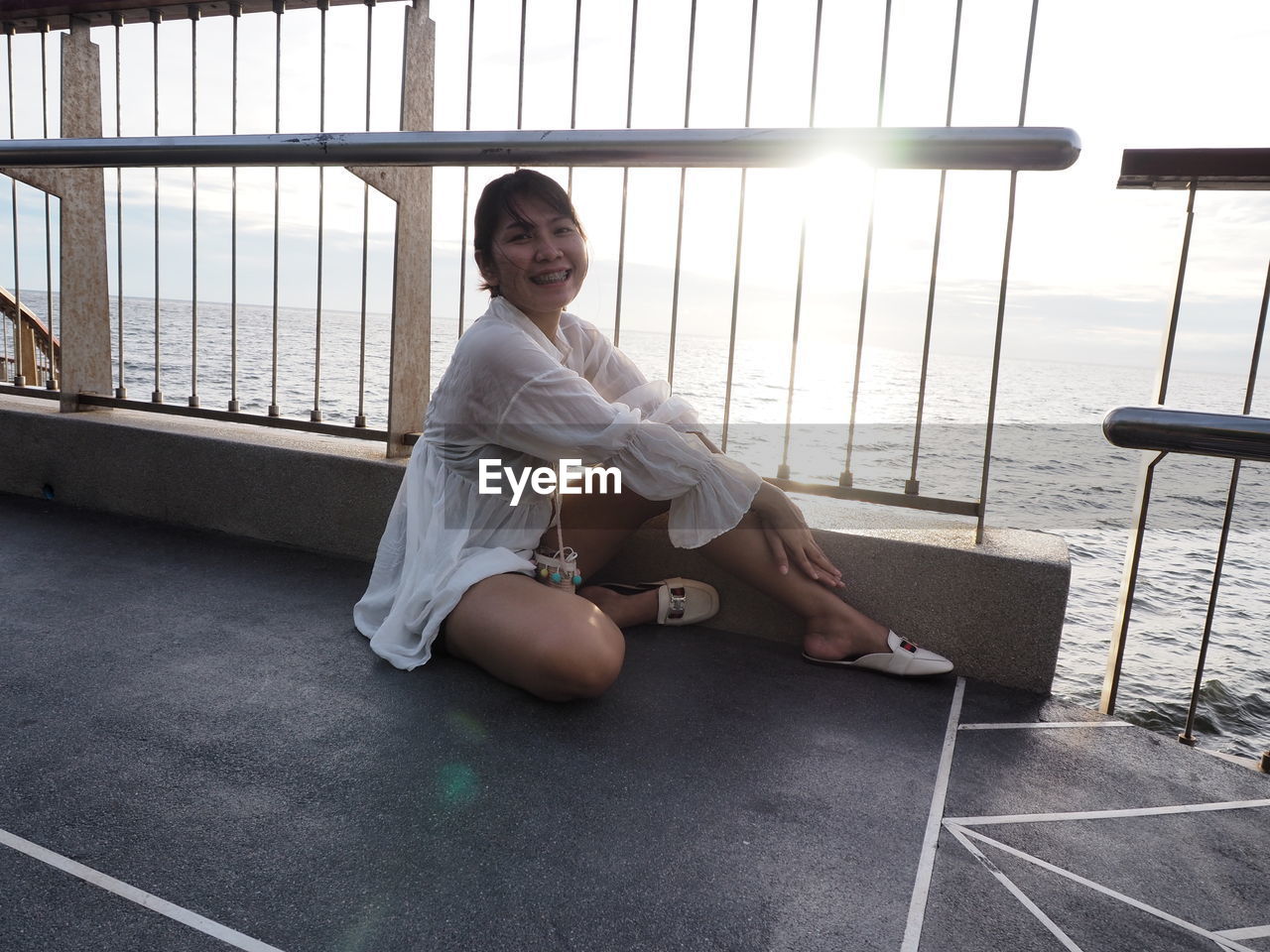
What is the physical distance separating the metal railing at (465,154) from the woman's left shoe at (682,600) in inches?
15.2

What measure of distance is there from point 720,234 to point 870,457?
453 inches

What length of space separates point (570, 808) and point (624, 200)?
1.74 m

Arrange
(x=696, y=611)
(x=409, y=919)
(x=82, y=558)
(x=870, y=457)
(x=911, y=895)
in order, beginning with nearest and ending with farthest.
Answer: (x=409, y=919) → (x=911, y=895) → (x=696, y=611) → (x=82, y=558) → (x=870, y=457)

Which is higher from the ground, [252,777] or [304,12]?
[304,12]

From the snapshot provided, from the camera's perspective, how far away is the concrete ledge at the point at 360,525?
181cm

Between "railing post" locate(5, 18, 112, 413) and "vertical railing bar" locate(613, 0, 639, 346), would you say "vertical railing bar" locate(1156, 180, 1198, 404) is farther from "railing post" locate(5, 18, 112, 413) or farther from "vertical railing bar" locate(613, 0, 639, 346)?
"railing post" locate(5, 18, 112, 413)

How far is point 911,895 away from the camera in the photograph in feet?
3.45

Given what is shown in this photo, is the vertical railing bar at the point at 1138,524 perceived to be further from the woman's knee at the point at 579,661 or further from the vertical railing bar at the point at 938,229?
the woman's knee at the point at 579,661

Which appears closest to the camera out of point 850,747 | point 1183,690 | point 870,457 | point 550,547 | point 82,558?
point 850,747

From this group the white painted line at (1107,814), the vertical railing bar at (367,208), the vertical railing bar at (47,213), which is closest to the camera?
the white painted line at (1107,814)

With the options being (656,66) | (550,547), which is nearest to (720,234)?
(656,66)

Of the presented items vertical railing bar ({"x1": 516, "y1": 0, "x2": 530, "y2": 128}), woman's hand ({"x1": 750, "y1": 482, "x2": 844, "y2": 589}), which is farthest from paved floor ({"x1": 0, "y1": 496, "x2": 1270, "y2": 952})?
vertical railing bar ({"x1": 516, "y1": 0, "x2": 530, "y2": 128})

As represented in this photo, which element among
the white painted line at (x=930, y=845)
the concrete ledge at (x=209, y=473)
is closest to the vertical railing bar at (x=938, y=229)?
the white painted line at (x=930, y=845)

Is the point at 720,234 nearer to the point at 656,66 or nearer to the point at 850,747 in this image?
the point at 656,66
